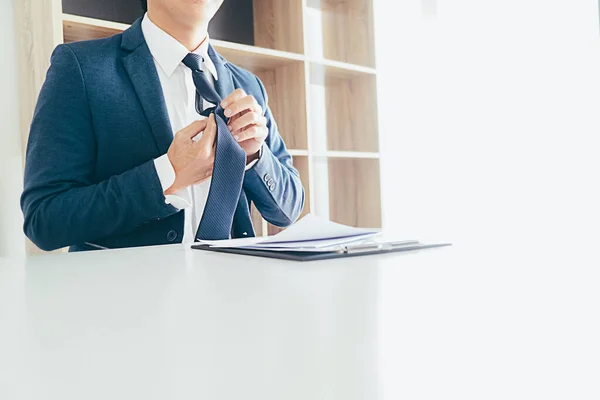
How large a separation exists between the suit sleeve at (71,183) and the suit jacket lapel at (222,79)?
362mm

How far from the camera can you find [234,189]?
1085 millimetres

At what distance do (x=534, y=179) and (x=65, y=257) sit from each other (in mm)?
2582

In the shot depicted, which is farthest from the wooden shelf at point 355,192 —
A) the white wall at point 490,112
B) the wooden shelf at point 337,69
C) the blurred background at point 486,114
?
the wooden shelf at point 337,69

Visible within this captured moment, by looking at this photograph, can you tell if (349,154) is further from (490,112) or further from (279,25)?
(490,112)

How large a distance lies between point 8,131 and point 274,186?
42.9 inches

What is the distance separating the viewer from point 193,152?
1154 millimetres

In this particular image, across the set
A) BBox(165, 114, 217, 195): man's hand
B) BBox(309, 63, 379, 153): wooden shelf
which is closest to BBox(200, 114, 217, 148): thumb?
BBox(165, 114, 217, 195): man's hand

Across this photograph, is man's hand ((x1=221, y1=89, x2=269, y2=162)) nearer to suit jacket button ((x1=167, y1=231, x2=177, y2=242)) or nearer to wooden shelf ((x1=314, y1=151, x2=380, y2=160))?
suit jacket button ((x1=167, y1=231, x2=177, y2=242))

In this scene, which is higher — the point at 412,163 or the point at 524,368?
the point at 412,163

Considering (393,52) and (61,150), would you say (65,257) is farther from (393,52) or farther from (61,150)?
(393,52)

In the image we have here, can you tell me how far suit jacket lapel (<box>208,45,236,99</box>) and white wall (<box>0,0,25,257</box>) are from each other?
0.80 metres

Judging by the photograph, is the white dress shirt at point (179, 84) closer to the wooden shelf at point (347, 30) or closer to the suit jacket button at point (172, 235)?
the suit jacket button at point (172, 235)

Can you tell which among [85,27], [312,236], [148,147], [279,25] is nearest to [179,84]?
[148,147]

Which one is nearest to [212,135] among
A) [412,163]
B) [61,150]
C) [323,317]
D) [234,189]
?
[234,189]
